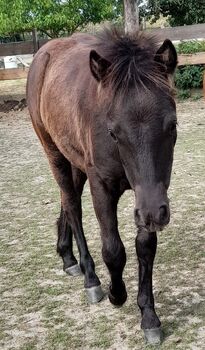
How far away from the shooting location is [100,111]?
2.55 meters

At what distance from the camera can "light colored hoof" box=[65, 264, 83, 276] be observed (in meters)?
3.71

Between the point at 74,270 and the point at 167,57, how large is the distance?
1939 millimetres

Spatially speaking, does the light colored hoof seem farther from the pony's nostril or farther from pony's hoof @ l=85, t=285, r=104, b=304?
the pony's nostril

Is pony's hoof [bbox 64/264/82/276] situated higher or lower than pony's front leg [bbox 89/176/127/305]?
lower

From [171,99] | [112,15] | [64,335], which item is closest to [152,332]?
[64,335]

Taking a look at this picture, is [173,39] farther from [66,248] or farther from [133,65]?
[133,65]

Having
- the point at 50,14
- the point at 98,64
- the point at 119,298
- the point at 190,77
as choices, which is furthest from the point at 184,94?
the point at 98,64

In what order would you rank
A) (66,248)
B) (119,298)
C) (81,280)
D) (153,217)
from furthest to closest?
1. (66,248)
2. (81,280)
3. (119,298)
4. (153,217)

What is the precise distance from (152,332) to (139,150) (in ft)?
3.68

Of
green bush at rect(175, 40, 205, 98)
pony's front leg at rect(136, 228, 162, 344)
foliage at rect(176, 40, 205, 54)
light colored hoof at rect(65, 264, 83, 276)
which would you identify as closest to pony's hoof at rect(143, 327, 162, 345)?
pony's front leg at rect(136, 228, 162, 344)

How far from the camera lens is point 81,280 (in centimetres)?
364

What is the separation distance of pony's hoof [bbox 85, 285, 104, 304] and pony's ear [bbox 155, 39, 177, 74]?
5.19 ft

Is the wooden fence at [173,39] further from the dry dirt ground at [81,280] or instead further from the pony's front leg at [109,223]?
the pony's front leg at [109,223]

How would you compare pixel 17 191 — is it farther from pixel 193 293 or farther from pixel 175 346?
pixel 175 346
